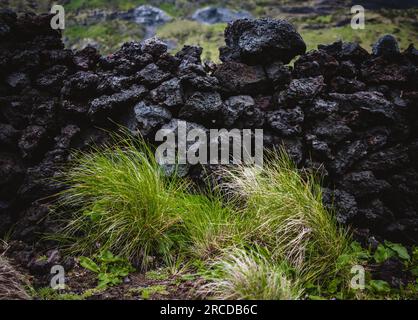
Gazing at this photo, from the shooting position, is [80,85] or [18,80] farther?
[18,80]

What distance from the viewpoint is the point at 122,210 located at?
14.2 ft

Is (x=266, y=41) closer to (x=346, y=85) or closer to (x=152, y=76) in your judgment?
(x=346, y=85)

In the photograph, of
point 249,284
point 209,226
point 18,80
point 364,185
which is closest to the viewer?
point 249,284

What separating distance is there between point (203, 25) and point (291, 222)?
64.3 m

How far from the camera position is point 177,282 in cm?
386

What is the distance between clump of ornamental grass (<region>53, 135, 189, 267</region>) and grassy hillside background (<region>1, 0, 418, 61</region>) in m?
32.0

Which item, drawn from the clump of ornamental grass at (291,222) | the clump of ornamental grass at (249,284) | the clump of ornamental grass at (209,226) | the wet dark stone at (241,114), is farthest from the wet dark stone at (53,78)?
the clump of ornamental grass at (249,284)

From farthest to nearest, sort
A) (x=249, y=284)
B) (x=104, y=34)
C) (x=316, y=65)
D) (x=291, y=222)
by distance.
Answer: (x=104, y=34)
(x=316, y=65)
(x=291, y=222)
(x=249, y=284)

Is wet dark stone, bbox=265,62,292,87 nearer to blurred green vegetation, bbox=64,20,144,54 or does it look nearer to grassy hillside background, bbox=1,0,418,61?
grassy hillside background, bbox=1,0,418,61

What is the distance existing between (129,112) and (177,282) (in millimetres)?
2661

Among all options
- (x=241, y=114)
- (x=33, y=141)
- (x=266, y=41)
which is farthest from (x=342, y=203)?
(x=33, y=141)

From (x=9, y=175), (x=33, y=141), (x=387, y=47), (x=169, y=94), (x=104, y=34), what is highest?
(x=104, y=34)
